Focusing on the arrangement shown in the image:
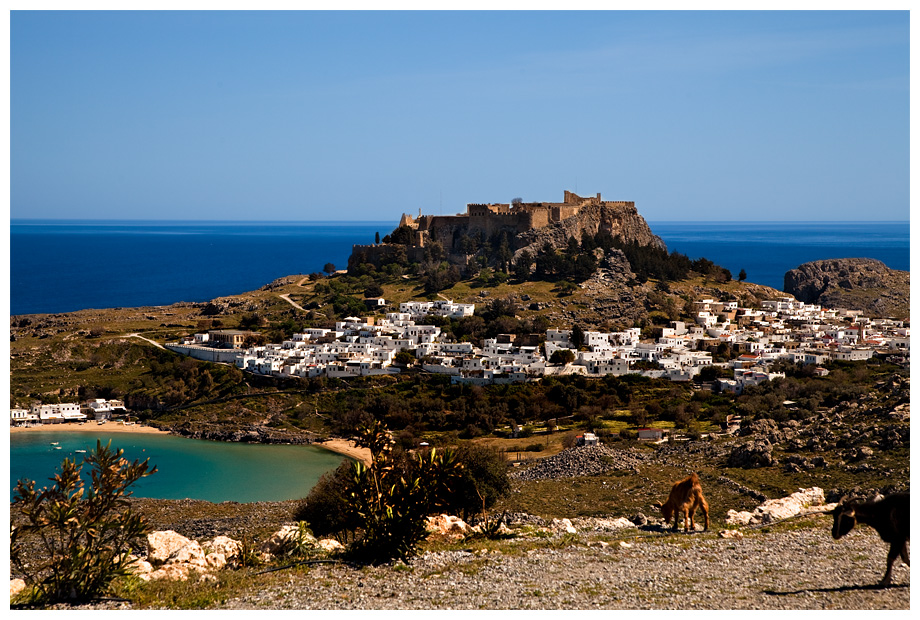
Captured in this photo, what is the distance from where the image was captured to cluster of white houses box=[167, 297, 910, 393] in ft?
106

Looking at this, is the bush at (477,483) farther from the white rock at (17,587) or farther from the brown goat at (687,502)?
the white rock at (17,587)

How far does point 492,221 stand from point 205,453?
23714 millimetres

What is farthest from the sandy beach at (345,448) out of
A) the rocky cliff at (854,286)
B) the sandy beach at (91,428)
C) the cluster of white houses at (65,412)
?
the rocky cliff at (854,286)

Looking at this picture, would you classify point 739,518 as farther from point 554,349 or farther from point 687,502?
point 554,349

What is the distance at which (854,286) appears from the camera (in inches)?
2030

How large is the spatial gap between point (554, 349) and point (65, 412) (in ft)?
53.6

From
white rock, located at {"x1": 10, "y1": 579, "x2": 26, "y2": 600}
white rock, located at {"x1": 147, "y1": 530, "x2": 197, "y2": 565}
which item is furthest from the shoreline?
white rock, located at {"x1": 10, "y1": 579, "x2": 26, "y2": 600}

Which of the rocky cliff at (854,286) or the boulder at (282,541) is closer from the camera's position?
the boulder at (282,541)

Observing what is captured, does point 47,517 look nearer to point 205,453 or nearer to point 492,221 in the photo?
point 205,453

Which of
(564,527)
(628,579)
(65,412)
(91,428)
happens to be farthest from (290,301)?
(628,579)

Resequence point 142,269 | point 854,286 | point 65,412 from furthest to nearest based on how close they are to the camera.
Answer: point 142,269, point 854,286, point 65,412

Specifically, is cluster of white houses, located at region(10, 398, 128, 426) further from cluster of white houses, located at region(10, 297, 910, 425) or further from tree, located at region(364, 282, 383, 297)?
tree, located at region(364, 282, 383, 297)

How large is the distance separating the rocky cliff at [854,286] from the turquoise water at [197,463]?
109 feet

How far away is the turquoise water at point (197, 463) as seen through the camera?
22906 mm
